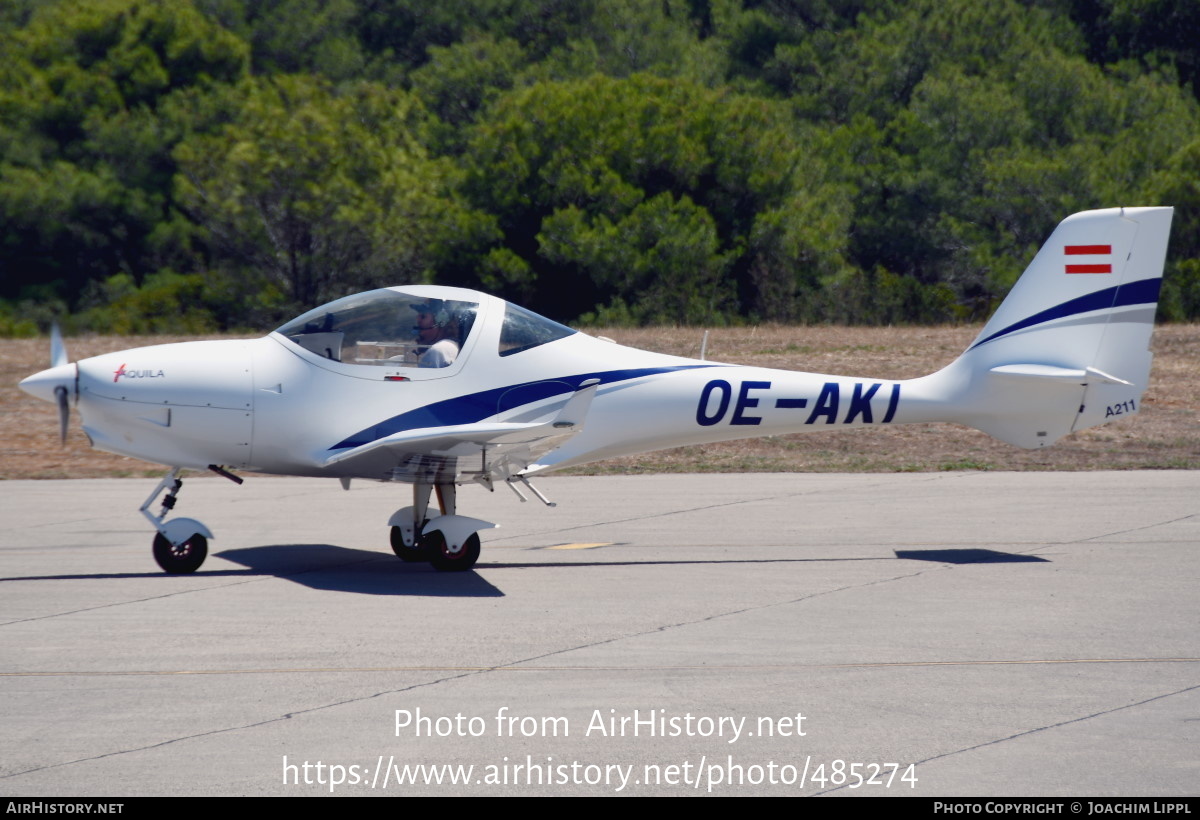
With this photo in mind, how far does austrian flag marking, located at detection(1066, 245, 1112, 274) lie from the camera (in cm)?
1054

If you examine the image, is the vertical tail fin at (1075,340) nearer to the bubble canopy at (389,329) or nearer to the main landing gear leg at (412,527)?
the bubble canopy at (389,329)

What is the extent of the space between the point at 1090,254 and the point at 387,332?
18.7 feet

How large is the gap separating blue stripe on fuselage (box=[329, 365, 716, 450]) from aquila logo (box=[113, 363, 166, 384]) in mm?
1413

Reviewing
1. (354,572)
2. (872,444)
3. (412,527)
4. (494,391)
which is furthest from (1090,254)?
(872,444)

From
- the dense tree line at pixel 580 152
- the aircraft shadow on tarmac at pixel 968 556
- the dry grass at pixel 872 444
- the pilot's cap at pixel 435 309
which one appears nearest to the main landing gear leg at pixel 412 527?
A: the pilot's cap at pixel 435 309

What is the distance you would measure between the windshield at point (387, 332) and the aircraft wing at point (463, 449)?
0.64 meters

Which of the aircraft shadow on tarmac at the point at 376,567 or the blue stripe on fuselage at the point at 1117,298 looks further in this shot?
the blue stripe on fuselage at the point at 1117,298

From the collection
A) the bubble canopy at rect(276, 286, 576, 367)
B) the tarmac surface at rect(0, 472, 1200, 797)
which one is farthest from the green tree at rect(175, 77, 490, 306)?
the bubble canopy at rect(276, 286, 576, 367)

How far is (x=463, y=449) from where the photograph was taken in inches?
370

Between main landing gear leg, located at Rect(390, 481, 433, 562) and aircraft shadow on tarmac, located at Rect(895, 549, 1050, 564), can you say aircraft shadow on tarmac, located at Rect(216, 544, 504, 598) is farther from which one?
aircraft shadow on tarmac, located at Rect(895, 549, 1050, 564)

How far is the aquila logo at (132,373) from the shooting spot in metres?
9.64

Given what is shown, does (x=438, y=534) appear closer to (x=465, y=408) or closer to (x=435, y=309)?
(x=465, y=408)

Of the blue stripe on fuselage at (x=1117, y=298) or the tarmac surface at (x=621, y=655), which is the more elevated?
the blue stripe on fuselage at (x=1117, y=298)

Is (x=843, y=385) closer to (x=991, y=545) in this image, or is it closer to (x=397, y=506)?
(x=991, y=545)
